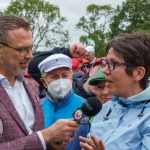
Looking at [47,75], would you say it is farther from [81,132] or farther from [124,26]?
[124,26]

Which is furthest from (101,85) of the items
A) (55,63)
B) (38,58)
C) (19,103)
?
(19,103)

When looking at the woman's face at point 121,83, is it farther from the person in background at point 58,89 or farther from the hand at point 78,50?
the hand at point 78,50

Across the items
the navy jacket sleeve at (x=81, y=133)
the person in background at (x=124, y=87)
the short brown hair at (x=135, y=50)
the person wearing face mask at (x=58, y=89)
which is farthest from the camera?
the person wearing face mask at (x=58, y=89)

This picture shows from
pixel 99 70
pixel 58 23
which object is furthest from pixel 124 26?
pixel 99 70

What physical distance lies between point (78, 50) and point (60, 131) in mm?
1746

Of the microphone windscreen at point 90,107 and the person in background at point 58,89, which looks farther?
the person in background at point 58,89

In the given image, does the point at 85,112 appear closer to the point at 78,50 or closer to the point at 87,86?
the point at 78,50

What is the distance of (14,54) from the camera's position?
297 centimetres

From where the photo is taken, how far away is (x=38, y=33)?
4634 cm

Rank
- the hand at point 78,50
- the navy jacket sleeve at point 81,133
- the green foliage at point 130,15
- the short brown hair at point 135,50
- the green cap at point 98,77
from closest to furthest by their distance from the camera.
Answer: the short brown hair at point 135,50
the navy jacket sleeve at point 81,133
the green cap at point 98,77
the hand at point 78,50
the green foliage at point 130,15

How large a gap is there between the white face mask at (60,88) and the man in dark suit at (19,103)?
78 centimetres

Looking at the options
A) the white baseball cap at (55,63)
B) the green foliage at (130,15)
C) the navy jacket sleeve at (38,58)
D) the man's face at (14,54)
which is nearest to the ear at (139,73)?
the man's face at (14,54)

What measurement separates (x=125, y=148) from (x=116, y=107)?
0.41 metres

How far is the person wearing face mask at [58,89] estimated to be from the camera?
12.8 ft
